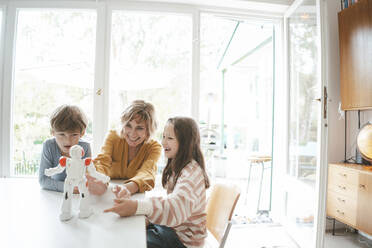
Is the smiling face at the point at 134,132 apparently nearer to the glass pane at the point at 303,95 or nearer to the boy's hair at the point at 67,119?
the boy's hair at the point at 67,119

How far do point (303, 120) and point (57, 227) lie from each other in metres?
2.17

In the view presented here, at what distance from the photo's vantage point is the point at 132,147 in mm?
1313

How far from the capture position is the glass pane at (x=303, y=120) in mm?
1882

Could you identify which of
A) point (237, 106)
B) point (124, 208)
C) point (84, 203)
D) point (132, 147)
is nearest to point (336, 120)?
point (132, 147)

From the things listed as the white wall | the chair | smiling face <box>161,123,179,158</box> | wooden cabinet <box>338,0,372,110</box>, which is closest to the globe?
wooden cabinet <box>338,0,372,110</box>

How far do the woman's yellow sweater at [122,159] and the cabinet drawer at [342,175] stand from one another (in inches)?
69.8

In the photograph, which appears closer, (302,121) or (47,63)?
(302,121)

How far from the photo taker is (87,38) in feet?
7.16

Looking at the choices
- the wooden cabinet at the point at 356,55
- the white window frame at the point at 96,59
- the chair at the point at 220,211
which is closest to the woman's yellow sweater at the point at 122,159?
the chair at the point at 220,211

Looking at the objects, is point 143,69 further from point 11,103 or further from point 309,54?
point 309,54

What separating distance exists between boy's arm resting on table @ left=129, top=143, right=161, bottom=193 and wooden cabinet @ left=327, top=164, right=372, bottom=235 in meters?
1.77

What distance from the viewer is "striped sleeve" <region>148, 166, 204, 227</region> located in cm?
78

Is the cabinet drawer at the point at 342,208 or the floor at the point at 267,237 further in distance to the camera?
the floor at the point at 267,237

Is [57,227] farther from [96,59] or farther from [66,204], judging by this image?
[96,59]
